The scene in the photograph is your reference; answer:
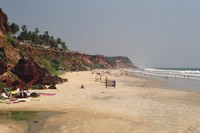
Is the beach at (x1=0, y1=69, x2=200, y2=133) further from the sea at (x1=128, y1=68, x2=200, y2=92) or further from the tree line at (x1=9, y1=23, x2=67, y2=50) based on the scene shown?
the tree line at (x1=9, y1=23, x2=67, y2=50)

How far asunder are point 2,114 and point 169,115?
35.7ft

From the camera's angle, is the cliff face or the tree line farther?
the tree line

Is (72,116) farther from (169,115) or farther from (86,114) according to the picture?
(169,115)

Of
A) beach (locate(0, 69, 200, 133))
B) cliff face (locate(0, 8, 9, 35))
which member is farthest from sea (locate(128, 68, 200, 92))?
cliff face (locate(0, 8, 9, 35))

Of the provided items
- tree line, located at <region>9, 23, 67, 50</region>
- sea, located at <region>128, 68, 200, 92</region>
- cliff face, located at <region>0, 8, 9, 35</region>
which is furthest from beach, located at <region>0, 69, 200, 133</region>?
tree line, located at <region>9, 23, 67, 50</region>

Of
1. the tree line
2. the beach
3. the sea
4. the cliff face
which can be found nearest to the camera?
the beach

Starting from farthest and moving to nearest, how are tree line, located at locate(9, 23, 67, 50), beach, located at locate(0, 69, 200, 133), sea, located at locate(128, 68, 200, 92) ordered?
tree line, located at locate(9, 23, 67, 50)
sea, located at locate(128, 68, 200, 92)
beach, located at locate(0, 69, 200, 133)

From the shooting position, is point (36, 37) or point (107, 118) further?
point (36, 37)

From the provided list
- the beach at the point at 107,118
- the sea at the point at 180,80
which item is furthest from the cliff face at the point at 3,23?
the sea at the point at 180,80

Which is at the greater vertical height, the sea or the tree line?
the tree line

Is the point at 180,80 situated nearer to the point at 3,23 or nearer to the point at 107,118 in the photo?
the point at 3,23

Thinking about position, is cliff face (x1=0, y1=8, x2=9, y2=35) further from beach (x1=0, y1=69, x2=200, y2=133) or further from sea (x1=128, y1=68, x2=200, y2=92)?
sea (x1=128, y1=68, x2=200, y2=92)

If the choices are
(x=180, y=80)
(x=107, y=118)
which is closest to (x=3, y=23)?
(x=107, y=118)

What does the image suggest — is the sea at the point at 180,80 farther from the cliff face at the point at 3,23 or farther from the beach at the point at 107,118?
the cliff face at the point at 3,23
